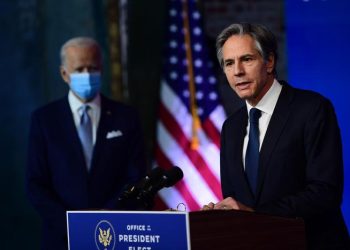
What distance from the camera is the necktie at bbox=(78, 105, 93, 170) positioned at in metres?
4.30

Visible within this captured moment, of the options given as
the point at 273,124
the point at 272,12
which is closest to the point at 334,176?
the point at 273,124

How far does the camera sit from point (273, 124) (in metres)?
2.88

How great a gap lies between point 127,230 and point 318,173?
2.20 feet

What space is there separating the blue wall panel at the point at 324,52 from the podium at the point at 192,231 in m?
2.05

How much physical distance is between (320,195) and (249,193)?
11.0 inches

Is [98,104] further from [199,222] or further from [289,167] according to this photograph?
[199,222]

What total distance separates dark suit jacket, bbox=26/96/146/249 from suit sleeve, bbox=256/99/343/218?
1.52 m

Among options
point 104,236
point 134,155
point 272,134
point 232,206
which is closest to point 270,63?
point 272,134

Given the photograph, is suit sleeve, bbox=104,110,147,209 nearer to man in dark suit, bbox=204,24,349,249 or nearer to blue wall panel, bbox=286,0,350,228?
blue wall panel, bbox=286,0,350,228

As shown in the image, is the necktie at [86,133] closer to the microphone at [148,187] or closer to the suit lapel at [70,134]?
the suit lapel at [70,134]

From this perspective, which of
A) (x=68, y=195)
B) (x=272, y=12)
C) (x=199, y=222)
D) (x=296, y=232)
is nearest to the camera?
(x=199, y=222)

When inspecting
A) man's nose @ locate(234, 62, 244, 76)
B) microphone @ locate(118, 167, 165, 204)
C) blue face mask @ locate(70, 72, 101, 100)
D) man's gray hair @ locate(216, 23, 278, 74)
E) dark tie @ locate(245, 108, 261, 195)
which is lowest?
microphone @ locate(118, 167, 165, 204)

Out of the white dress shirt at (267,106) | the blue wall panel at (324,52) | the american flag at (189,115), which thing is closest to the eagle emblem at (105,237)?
the white dress shirt at (267,106)

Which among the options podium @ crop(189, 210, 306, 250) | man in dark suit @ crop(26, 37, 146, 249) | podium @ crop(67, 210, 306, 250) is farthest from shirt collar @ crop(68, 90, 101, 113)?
podium @ crop(189, 210, 306, 250)
